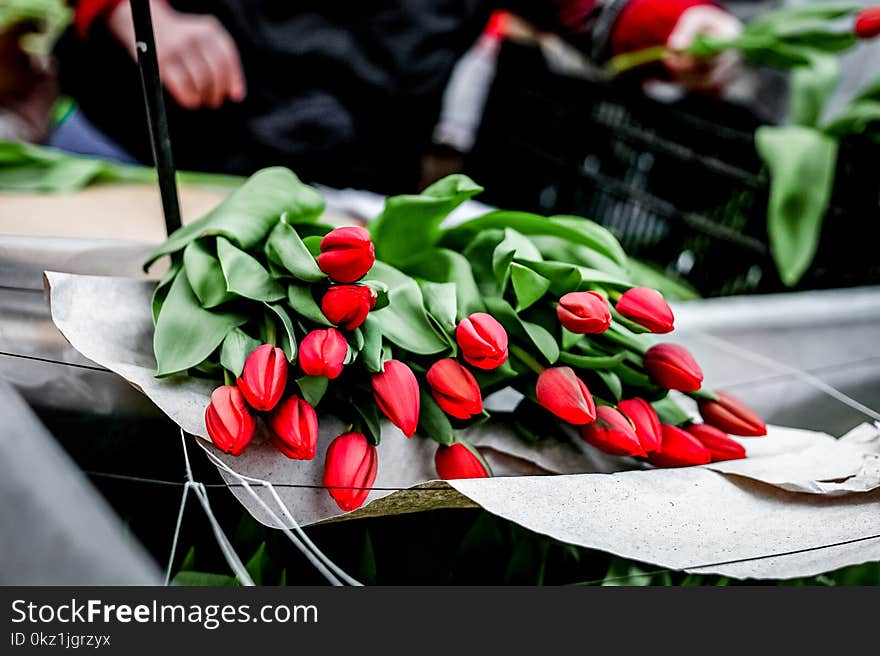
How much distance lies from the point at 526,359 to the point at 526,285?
0.03 m

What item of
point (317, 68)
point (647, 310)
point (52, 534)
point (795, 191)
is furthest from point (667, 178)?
point (52, 534)

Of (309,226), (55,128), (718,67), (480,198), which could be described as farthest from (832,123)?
(55,128)

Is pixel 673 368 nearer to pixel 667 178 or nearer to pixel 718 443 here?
pixel 718 443

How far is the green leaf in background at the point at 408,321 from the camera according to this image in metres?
0.26

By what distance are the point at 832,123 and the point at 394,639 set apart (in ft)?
1.84

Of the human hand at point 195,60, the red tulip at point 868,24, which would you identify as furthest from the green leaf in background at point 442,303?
the red tulip at point 868,24

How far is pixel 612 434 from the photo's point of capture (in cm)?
26

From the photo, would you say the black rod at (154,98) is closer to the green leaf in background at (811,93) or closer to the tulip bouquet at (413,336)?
the tulip bouquet at (413,336)

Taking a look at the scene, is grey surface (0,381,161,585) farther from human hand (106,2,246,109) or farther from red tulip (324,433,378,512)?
human hand (106,2,246,109)

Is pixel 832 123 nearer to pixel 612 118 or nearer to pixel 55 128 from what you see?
pixel 612 118

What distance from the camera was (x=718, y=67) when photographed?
70 cm

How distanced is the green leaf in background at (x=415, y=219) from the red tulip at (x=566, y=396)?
3.2 inches

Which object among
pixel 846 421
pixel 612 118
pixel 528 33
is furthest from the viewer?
pixel 528 33

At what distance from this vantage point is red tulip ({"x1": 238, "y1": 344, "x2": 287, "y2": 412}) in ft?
0.72
